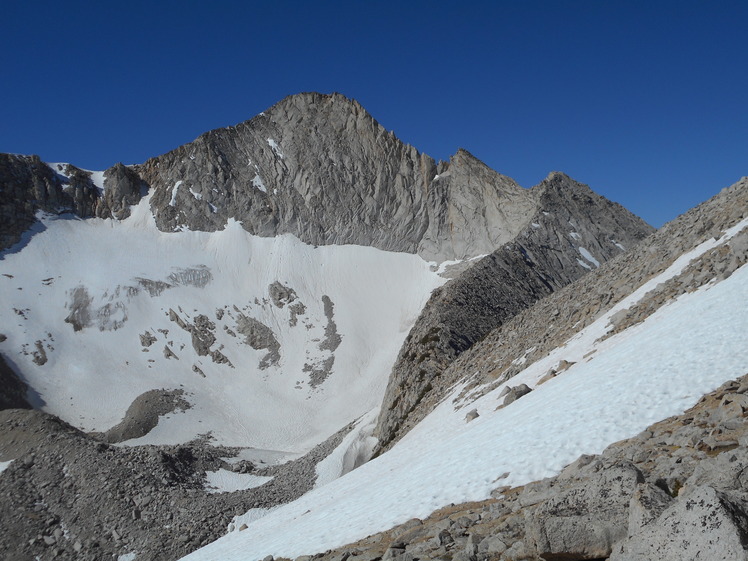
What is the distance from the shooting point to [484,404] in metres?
25.3

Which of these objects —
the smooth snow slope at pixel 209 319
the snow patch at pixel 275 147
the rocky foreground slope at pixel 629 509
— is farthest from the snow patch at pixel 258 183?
the rocky foreground slope at pixel 629 509

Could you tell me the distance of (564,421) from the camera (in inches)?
576

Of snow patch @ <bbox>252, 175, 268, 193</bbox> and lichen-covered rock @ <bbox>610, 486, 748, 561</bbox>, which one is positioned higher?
snow patch @ <bbox>252, 175, 268, 193</bbox>

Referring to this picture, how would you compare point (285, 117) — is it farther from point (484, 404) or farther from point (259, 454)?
point (484, 404)

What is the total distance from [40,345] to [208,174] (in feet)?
163

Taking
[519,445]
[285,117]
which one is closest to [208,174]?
[285,117]

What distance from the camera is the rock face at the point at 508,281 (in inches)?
1761

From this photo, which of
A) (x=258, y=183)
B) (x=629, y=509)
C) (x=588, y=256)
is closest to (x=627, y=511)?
(x=629, y=509)

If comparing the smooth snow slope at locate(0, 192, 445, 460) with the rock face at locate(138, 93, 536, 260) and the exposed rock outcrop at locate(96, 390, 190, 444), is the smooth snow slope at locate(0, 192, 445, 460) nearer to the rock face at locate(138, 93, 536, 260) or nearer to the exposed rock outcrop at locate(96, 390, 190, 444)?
the exposed rock outcrop at locate(96, 390, 190, 444)

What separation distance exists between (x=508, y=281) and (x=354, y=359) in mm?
32491

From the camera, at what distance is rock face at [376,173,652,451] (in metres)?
44.7

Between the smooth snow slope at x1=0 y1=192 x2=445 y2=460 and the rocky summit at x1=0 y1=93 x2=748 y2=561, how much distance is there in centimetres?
46

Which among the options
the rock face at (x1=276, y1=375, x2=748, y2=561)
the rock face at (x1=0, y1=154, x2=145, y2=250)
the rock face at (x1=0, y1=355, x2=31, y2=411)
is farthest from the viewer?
the rock face at (x1=0, y1=154, x2=145, y2=250)

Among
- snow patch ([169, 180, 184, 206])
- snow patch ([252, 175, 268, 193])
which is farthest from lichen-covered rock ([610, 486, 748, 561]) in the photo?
snow patch ([169, 180, 184, 206])
